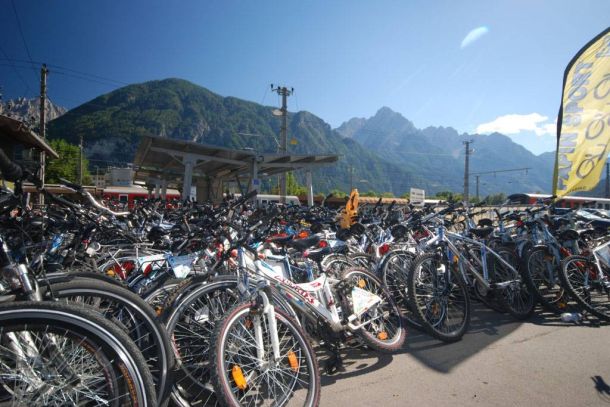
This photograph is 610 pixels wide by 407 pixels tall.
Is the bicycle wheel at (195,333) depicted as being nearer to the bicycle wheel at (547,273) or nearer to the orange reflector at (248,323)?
the orange reflector at (248,323)

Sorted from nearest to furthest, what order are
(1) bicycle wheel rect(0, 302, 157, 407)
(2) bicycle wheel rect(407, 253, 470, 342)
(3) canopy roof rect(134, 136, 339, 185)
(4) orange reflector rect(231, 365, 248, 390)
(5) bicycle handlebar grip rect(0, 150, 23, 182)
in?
(1) bicycle wheel rect(0, 302, 157, 407), (5) bicycle handlebar grip rect(0, 150, 23, 182), (4) orange reflector rect(231, 365, 248, 390), (2) bicycle wheel rect(407, 253, 470, 342), (3) canopy roof rect(134, 136, 339, 185)

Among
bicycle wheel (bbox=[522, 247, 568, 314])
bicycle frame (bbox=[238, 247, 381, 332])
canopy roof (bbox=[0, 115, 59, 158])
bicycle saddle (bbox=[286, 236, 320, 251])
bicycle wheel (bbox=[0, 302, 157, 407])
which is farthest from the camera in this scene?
canopy roof (bbox=[0, 115, 59, 158])

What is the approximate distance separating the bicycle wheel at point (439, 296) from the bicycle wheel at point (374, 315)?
23 cm

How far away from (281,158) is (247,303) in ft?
54.8

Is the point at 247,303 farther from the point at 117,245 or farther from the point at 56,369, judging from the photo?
the point at 117,245

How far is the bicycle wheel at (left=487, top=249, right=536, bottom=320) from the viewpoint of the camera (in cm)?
388

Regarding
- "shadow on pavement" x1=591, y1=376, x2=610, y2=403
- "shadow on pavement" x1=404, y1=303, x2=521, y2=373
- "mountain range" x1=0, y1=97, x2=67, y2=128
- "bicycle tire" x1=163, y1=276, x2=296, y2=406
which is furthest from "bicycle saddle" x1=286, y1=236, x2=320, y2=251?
"mountain range" x1=0, y1=97, x2=67, y2=128

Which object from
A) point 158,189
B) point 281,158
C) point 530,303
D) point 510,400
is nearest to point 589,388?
point 510,400

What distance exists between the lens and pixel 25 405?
1.34 metres

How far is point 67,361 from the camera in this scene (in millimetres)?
1415

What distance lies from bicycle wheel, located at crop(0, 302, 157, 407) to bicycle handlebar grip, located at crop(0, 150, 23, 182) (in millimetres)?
692

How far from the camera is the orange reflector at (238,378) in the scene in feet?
5.89

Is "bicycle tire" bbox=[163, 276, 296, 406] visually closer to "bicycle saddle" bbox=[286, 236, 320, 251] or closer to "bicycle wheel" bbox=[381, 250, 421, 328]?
"bicycle saddle" bbox=[286, 236, 320, 251]

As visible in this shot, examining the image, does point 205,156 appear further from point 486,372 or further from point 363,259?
point 486,372
